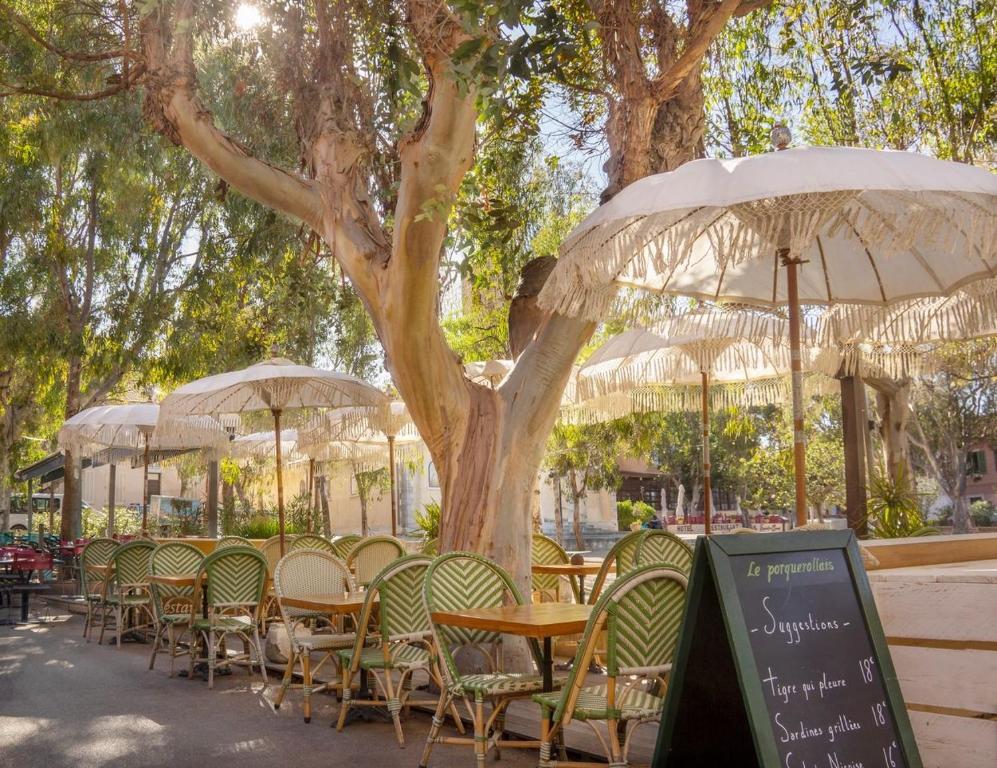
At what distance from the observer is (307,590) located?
23.4 feet

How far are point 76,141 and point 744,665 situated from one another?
14.2m

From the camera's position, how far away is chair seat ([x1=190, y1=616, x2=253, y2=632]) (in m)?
8.05

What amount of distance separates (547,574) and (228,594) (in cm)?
274

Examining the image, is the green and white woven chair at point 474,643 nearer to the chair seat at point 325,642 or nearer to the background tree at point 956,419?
the chair seat at point 325,642

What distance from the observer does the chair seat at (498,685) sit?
4.79m

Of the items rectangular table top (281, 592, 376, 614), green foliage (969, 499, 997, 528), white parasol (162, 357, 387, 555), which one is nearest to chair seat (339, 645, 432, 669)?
rectangular table top (281, 592, 376, 614)

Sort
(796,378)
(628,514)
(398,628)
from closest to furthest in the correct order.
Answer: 1. (796,378)
2. (398,628)
3. (628,514)

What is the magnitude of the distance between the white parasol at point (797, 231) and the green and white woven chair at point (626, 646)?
102 centimetres

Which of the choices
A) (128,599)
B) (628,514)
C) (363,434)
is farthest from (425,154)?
(628,514)

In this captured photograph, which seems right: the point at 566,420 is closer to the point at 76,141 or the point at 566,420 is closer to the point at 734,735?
the point at 734,735

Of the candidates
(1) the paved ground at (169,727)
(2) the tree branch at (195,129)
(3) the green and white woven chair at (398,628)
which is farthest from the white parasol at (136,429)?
(3) the green and white woven chair at (398,628)

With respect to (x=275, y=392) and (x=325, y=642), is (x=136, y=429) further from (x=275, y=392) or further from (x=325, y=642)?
(x=325, y=642)

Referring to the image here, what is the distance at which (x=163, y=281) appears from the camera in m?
19.7

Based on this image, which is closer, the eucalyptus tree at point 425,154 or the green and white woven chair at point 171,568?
the eucalyptus tree at point 425,154
